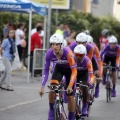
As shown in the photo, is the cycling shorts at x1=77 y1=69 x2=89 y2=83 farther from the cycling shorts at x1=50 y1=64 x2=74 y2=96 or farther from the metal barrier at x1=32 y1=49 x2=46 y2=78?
the metal barrier at x1=32 y1=49 x2=46 y2=78

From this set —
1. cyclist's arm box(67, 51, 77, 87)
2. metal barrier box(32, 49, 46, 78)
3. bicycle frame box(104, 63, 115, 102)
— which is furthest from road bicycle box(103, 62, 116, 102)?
cyclist's arm box(67, 51, 77, 87)

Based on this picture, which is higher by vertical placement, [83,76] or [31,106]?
[83,76]

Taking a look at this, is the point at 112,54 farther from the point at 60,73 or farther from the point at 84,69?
the point at 60,73

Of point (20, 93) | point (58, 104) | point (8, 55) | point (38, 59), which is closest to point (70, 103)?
point (58, 104)

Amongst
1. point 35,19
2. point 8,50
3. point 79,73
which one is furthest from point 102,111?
point 35,19

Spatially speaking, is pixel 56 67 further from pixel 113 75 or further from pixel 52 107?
pixel 113 75

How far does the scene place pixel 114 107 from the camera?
15414 mm

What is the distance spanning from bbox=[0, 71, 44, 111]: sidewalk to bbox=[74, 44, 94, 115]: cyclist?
253 cm

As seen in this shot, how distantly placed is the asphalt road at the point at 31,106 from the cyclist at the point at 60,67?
82.0 inches

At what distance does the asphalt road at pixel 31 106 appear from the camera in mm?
13523

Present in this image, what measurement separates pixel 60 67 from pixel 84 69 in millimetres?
1344

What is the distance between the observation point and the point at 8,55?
Result: 18.8 m

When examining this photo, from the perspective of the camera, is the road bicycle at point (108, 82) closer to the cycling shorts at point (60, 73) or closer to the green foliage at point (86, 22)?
the cycling shorts at point (60, 73)

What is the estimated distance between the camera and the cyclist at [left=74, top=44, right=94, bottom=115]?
39.5ft
